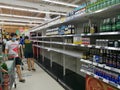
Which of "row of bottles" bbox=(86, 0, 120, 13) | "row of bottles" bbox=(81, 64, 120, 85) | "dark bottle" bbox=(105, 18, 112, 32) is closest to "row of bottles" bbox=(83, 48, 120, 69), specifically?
"row of bottles" bbox=(81, 64, 120, 85)

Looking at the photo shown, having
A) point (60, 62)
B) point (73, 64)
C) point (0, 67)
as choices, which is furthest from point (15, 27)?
point (0, 67)

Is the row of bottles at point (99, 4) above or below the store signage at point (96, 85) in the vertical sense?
above

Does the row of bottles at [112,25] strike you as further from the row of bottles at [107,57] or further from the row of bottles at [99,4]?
the row of bottles at [107,57]

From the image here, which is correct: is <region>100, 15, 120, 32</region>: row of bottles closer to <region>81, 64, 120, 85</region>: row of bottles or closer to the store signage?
<region>81, 64, 120, 85</region>: row of bottles

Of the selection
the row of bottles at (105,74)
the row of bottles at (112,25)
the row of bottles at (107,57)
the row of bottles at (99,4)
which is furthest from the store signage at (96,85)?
the row of bottles at (99,4)

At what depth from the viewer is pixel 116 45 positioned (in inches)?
82.0

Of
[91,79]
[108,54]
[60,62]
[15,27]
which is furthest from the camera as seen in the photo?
[15,27]

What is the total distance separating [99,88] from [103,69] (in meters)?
0.47

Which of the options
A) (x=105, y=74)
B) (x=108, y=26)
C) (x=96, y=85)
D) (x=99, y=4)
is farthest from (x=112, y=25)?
(x=96, y=85)

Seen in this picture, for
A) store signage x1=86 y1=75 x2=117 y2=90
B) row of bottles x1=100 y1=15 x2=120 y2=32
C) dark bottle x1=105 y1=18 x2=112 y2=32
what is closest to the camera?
row of bottles x1=100 y1=15 x2=120 y2=32

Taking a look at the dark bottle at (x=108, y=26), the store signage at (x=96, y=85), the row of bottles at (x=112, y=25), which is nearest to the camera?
the row of bottles at (x=112, y=25)

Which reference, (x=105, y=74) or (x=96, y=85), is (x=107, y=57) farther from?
(x=96, y=85)

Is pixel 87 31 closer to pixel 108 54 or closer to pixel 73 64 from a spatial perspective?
pixel 108 54

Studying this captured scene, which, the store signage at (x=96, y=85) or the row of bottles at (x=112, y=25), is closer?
the row of bottles at (x=112, y=25)
